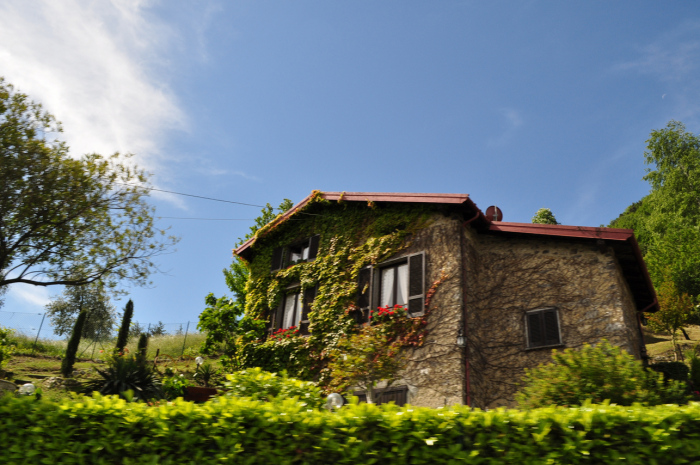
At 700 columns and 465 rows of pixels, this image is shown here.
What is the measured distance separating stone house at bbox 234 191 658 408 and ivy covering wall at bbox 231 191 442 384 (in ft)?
0.16

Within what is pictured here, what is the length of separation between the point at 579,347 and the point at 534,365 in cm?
110

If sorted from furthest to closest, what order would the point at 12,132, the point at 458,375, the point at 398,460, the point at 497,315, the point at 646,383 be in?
the point at 12,132 → the point at 497,315 → the point at 458,375 → the point at 646,383 → the point at 398,460

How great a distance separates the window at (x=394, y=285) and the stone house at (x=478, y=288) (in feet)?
0.10

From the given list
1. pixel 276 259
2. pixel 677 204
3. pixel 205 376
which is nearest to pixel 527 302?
pixel 276 259

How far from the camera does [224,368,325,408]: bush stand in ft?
21.0

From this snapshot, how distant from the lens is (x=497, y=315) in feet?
40.5

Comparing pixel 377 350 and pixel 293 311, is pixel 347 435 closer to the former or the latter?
pixel 377 350

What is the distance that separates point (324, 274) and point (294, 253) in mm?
2809

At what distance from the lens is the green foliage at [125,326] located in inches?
897

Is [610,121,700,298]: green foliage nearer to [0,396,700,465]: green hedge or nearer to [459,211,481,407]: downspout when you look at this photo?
[459,211,481,407]: downspout

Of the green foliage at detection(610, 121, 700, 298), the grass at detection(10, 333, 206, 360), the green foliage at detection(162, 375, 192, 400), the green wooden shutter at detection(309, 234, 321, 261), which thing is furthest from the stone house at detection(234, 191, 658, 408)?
the green foliage at detection(610, 121, 700, 298)

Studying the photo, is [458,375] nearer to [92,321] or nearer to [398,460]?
[398,460]

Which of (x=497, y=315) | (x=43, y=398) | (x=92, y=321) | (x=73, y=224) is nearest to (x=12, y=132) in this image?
(x=73, y=224)

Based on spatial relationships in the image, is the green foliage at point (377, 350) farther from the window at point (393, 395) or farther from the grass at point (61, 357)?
the grass at point (61, 357)
